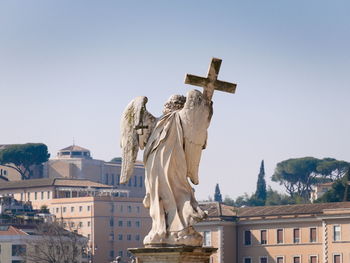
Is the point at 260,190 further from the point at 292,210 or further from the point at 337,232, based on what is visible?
the point at 337,232

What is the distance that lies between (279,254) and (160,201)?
10492cm

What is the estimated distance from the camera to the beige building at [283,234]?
372 ft

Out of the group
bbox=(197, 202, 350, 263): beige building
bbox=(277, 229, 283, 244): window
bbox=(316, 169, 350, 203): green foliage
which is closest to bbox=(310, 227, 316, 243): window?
bbox=(197, 202, 350, 263): beige building

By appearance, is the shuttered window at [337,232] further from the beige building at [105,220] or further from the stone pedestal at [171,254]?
the stone pedestal at [171,254]

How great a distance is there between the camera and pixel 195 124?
1466cm

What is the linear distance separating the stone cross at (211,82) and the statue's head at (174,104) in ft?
0.93

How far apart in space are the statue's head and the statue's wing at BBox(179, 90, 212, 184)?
23 centimetres

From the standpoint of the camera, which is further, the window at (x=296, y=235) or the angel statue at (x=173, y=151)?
the window at (x=296, y=235)

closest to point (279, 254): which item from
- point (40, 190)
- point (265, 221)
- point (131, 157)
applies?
point (265, 221)

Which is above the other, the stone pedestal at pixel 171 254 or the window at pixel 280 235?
the window at pixel 280 235

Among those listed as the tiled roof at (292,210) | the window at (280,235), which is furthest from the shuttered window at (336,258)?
the window at (280,235)

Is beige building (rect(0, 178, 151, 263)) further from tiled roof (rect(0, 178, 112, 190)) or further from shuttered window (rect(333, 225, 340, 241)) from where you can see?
shuttered window (rect(333, 225, 340, 241))

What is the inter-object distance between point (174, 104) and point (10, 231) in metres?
123

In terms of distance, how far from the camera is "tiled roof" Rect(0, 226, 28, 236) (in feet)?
446
